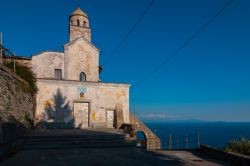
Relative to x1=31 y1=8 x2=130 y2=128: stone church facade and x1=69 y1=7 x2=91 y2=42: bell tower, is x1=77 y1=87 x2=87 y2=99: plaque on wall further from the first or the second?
x1=69 y1=7 x2=91 y2=42: bell tower

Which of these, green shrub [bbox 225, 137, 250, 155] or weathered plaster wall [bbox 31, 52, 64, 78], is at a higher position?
weathered plaster wall [bbox 31, 52, 64, 78]

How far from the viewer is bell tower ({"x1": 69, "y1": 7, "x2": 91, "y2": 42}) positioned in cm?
2781

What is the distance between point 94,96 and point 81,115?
2180mm

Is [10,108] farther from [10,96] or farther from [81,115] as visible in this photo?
[81,115]

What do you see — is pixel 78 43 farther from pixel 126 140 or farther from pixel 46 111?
pixel 126 140

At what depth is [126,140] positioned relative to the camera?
1330 centimetres

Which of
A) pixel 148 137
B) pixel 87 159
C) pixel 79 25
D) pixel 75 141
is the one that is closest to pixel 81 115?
pixel 75 141

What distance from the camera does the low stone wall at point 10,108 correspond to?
913 cm

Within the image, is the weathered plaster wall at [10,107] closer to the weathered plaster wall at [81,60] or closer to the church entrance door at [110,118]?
the church entrance door at [110,118]

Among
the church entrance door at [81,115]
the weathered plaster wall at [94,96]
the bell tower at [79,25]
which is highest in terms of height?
the bell tower at [79,25]

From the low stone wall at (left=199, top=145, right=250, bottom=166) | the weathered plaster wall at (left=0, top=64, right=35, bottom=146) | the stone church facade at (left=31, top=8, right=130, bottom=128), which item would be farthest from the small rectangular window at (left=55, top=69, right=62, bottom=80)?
the low stone wall at (left=199, top=145, right=250, bottom=166)

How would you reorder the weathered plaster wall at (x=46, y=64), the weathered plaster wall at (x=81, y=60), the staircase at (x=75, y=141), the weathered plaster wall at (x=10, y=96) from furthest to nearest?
1. the weathered plaster wall at (x=81, y=60)
2. the weathered plaster wall at (x=46, y=64)
3. the staircase at (x=75, y=141)
4. the weathered plaster wall at (x=10, y=96)

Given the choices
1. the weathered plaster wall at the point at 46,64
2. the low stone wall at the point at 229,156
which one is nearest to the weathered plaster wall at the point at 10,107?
the low stone wall at the point at 229,156

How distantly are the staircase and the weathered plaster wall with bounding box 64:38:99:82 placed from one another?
1260 cm
